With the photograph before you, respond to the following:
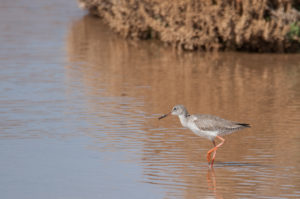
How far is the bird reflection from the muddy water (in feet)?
0.04

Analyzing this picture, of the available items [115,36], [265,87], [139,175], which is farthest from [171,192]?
[115,36]

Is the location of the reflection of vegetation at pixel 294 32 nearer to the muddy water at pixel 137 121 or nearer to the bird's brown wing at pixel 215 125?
the muddy water at pixel 137 121

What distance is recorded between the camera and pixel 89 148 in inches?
408

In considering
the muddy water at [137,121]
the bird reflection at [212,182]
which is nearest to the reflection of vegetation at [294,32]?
the muddy water at [137,121]

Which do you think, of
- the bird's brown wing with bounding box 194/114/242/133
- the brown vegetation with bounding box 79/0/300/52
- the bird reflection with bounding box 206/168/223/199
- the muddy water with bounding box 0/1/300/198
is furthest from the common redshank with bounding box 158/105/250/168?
the brown vegetation with bounding box 79/0/300/52

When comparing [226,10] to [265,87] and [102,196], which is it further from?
[102,196]

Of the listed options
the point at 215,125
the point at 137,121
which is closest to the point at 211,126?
the point at 215,125

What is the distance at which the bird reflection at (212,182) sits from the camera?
27.5 ft

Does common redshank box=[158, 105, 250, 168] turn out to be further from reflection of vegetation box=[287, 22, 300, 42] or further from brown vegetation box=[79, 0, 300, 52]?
reflection of vegetation box=[287, 22, 300, 42]

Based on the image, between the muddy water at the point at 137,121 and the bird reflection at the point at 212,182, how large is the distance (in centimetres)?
1

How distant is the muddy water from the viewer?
8758 millimetres

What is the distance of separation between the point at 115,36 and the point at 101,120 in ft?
37.3

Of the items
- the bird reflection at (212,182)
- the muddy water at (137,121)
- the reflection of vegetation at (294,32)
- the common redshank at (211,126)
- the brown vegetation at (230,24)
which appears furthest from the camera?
the reflection of vegetation at (294,32)

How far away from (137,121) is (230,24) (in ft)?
23.0
